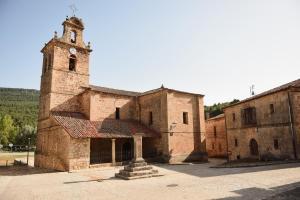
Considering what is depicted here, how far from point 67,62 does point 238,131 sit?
1882 centimetres

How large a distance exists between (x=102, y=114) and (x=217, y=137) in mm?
16572

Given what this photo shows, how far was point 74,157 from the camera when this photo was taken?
15867 millimetres

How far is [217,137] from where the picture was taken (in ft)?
96.9

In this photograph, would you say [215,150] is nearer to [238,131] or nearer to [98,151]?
[238,131]

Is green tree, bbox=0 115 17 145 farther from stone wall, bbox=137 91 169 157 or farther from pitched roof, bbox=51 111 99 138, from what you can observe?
stone wall, bbox=137 91 169 157

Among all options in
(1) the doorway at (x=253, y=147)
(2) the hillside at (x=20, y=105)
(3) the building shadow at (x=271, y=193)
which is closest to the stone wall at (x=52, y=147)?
(3) the building shadow at (x=271, y=193)

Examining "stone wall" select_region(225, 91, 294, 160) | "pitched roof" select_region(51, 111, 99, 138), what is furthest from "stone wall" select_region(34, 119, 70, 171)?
"stone wall" select_region(225, 91, 294, 160)

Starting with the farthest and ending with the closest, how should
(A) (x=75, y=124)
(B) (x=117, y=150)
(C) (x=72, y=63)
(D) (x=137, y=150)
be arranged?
1. (C) (x=72, y=63)
2. (B) (x=117, y=150)
3. (A) (x=75, y=124)
4. (D) (x=137, y=150)

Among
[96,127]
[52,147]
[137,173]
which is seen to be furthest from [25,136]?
[137,173]

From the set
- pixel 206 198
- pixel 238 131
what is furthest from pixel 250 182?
pixel 238 131

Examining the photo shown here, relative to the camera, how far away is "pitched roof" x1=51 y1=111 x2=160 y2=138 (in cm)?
1703

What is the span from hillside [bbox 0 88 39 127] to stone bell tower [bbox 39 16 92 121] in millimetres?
67190

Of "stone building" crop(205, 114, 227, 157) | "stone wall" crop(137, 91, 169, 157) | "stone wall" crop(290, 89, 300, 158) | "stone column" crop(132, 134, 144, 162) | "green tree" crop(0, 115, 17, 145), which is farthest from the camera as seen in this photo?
"green tree" crop(0, 115, 17, 145)

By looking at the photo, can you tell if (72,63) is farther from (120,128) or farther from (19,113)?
(19,113)
